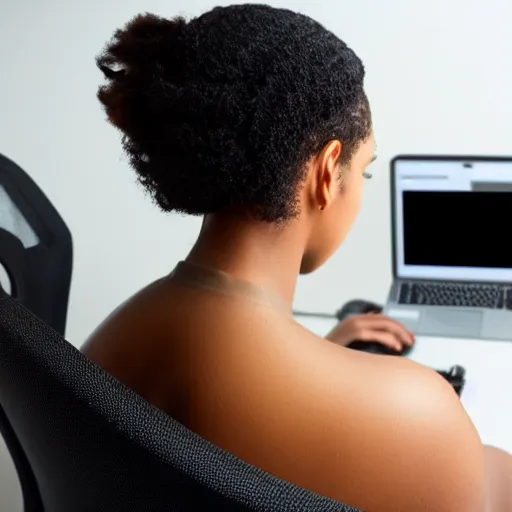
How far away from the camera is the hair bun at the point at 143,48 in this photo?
2.27ft

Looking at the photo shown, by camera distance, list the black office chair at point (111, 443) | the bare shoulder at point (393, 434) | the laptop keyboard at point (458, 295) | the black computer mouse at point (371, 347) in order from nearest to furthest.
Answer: the black office chair at point (111, 443) < the bare shoulder at point (393, 434) < the black computer mouse at point (371, 347) < the laptop keyboard at point (458, 295)

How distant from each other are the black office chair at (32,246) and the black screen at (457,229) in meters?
0.63

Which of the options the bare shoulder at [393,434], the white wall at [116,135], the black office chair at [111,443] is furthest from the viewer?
the white wall at [116,135]

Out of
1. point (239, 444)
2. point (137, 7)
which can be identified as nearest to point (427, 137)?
point (137, 7)

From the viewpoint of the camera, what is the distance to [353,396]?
61 cm

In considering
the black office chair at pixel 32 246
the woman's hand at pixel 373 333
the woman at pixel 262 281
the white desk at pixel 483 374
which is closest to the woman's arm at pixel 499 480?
the white desk at pixel 483 374

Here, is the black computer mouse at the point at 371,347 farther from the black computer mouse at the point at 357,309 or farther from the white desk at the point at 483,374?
the black computer mouse at the point at 357,309

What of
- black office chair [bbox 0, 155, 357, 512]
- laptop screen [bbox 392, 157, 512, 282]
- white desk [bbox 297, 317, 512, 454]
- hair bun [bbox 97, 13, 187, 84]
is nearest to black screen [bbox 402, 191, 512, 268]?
laptop screen [bbox 392, 157, 512, 282]

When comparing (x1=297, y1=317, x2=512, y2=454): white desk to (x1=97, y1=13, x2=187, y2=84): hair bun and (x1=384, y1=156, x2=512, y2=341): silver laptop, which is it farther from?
(x1=97, y1=13, x2=187, y2=84): hair bun

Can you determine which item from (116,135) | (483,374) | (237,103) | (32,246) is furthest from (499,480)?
(116,135)

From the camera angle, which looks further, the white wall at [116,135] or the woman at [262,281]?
the white wall at [116,135]

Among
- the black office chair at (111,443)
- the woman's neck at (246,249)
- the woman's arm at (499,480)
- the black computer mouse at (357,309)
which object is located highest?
the black computer mouse at (357,309)

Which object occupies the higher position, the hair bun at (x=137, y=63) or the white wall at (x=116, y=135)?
the white wall at (x=116, y=135)

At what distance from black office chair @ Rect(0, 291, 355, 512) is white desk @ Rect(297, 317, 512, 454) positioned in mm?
604
